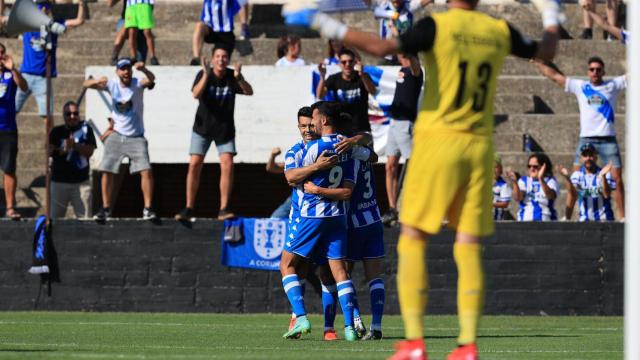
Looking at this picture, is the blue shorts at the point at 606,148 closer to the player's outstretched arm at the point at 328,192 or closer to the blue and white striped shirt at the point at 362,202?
the blue and white striped shirt at the point at 362,202

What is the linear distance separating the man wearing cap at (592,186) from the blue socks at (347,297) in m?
7.47

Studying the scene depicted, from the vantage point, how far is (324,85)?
18156 millimetres

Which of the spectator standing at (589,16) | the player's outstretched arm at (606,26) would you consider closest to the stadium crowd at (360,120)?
the player's outstretched arm at (606,26)

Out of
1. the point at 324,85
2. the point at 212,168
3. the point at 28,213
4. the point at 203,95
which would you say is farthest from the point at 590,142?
the point at 28,213

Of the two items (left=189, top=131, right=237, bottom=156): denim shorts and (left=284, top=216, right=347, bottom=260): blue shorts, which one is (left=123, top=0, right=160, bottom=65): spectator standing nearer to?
(left=189, top=131, right=237, bottom=156): denim shorts

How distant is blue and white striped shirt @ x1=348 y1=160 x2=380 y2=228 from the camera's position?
43.5 ft

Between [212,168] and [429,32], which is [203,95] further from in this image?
[429,32]

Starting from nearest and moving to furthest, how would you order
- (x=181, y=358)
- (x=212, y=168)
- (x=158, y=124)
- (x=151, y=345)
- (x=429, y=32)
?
(x=429, y=32), (x=181, y=358), (x=151, y=345), (x=158, y=124), (x=212, y=168)

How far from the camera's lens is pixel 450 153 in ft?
26.9

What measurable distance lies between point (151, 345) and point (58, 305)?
7452mm

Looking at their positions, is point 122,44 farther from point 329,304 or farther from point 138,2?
point 329,304

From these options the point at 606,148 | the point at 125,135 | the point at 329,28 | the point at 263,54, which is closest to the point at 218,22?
the point at 263,54

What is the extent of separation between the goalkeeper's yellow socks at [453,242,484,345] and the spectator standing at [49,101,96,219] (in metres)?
11.6

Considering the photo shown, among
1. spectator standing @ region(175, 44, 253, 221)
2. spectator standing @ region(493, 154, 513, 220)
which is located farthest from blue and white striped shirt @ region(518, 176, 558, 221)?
spectator standing @ region(175, 44, 253, 221)
